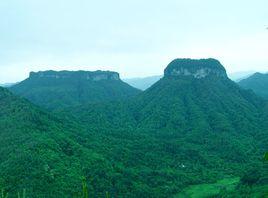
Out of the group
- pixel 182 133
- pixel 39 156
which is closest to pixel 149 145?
pixel 182 133

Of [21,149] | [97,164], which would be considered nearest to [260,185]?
[97,164]

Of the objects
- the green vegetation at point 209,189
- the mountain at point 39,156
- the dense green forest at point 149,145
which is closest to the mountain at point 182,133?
the dense green forest at point 149,145

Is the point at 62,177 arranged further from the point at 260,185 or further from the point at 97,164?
the point at 260,185

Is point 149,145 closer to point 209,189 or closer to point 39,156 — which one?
point 209,189

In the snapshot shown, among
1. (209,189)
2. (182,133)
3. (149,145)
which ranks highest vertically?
(149,145)

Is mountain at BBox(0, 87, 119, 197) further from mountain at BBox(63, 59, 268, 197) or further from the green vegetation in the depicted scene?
the green vegetation

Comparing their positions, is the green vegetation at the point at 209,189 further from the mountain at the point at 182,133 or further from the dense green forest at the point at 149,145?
the mountain at the point at 182,133

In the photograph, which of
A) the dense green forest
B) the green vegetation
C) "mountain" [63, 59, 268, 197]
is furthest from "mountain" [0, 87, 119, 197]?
the green vegetation
